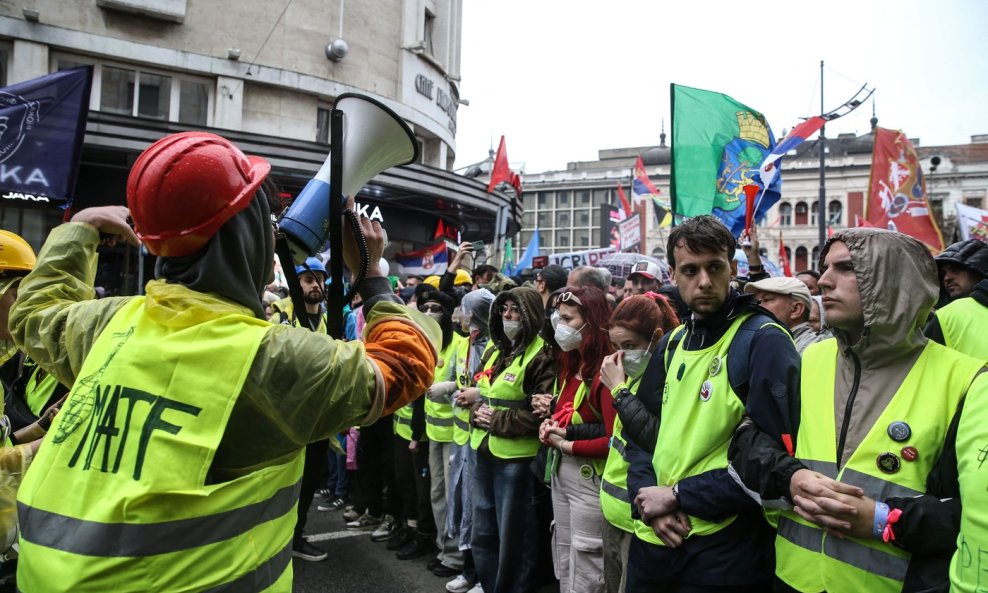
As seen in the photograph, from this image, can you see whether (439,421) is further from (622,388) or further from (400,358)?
(400,358)

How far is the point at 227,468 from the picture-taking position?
71.7 inches

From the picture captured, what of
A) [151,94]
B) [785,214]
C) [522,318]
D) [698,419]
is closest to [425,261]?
[151,94]

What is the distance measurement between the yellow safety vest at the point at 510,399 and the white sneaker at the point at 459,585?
46.1 inches

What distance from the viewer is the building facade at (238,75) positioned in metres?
15.2

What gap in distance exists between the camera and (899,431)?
210 centimetres

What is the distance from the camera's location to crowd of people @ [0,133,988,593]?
1727 mm

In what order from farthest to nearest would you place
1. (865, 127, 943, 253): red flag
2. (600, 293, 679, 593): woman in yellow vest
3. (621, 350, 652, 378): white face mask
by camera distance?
(865, 127, 943, 253): red flag → (621, 350, 652, 378): white face mask → (600, 293, 679, 593): woman in yellow vest

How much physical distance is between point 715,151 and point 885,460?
640cm

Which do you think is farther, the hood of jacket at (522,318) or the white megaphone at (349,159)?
the hood of jacket at (522,318)

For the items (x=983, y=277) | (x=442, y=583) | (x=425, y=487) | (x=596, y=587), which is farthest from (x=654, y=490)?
(x=425, y=487)

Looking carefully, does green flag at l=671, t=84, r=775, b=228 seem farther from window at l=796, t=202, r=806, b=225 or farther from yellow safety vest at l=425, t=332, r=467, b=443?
window at l=796, t=202, r=806, b=225

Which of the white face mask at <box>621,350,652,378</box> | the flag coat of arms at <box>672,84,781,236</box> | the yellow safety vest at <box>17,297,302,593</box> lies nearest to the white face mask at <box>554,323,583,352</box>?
the white face mask at <box>621,350,652,378</box>

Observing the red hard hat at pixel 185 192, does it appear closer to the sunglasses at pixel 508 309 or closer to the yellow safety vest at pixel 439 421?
the sunglasses at pixel 508 309

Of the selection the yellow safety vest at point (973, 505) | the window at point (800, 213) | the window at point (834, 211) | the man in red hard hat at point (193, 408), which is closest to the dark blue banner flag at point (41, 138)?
the man in red hard hat at point (193, 408)
